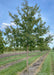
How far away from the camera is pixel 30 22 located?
839 cm

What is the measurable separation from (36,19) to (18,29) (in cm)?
220

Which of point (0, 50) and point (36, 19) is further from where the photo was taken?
point (0, 50)

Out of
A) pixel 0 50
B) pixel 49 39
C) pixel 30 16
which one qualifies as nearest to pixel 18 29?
pixel 30 16

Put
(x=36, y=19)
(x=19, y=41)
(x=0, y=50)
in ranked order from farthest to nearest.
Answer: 1. (x=0, y=50)
2. (x=36, y=19)
3. (x=19, y=41)

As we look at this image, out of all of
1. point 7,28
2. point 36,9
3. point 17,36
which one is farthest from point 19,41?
point 36,9

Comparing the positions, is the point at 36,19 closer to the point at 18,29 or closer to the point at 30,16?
the point at 30,16

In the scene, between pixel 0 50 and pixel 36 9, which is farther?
pixel 0 50

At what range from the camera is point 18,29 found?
8.38m

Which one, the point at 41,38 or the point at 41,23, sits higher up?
the point at 41,23

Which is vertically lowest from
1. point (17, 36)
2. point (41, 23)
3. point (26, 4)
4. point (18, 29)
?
point (17, 36)

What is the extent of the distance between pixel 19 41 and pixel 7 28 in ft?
6.21

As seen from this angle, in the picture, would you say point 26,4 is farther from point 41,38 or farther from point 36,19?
point 41,38

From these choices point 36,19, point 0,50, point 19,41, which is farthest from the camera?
point 0,50

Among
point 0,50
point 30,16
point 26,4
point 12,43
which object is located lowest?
point 0,50
